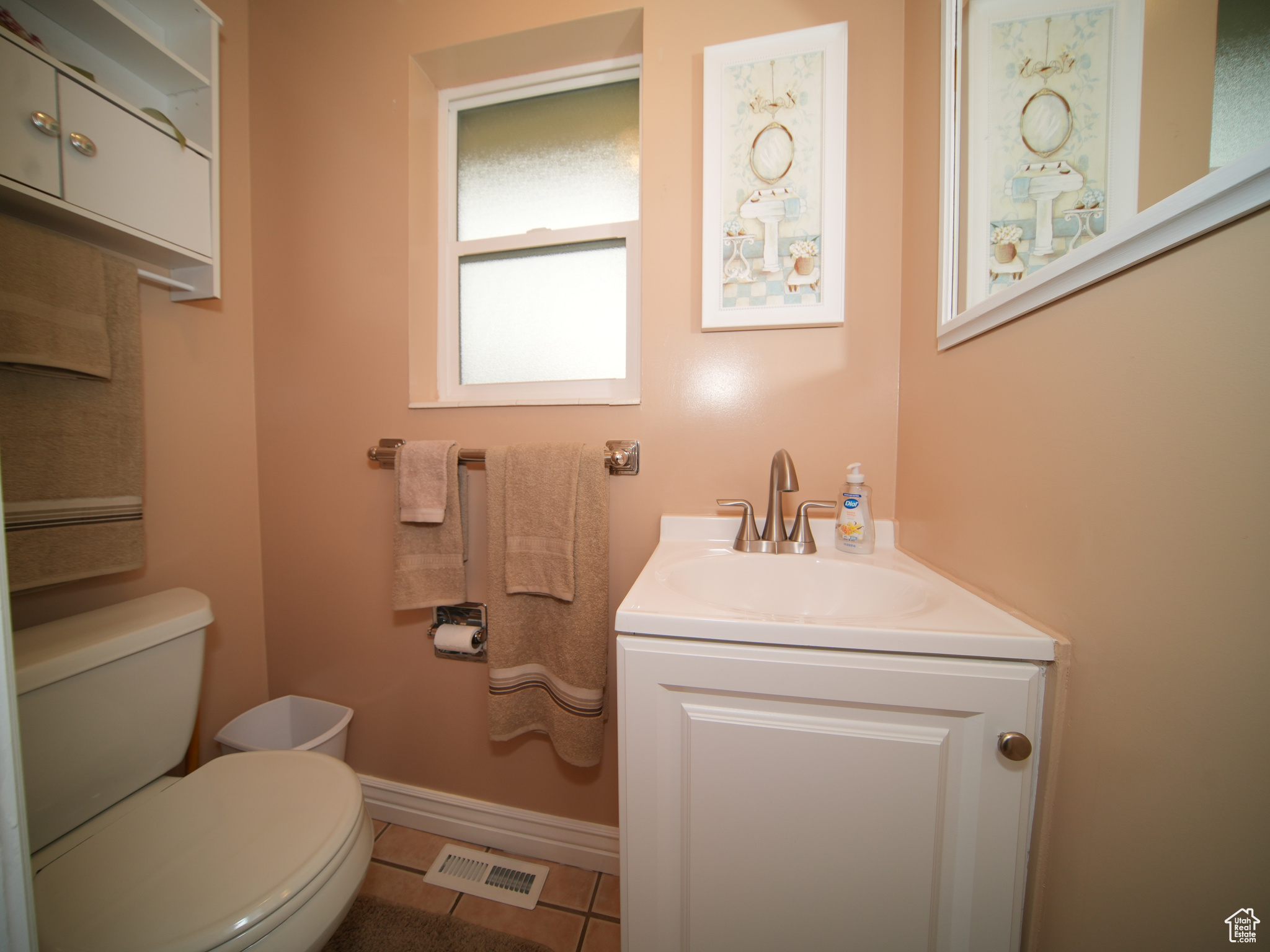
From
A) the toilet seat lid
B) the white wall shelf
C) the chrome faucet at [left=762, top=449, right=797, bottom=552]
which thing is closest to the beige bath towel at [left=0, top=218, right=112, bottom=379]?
the white wall shelf

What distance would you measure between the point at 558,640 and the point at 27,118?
1.36 m

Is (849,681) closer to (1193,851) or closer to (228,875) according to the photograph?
(1193,851)

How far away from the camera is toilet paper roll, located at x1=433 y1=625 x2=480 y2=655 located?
1.06m

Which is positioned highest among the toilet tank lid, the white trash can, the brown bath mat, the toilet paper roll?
the toilet tank lid

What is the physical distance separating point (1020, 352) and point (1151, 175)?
21 cm

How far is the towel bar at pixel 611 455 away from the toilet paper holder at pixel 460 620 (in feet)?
1.30

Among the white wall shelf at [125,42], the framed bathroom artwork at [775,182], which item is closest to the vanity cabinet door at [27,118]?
the white wall shelf at [125,42]

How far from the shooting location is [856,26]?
2.93ft

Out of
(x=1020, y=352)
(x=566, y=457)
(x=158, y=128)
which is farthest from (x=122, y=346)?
(x=1020, y=352)

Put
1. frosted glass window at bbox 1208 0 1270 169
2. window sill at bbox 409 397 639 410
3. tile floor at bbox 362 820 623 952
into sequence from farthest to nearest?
window sill at bbox 409 397 639 410 < tile floor at bbox 362 820 623 952 < frosted glass window at bbox 1208 0 1270 169

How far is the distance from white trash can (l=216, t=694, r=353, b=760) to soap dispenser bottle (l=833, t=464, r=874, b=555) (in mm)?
1381

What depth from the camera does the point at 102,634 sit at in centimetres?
76

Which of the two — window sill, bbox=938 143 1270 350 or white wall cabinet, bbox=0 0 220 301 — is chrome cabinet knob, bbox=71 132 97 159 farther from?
window sill, bbox=938 143 1270 350

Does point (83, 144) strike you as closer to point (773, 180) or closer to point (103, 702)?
point (103, 702)
